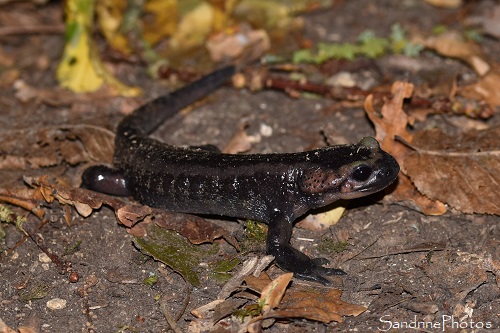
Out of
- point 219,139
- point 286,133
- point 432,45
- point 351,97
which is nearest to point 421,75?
point 432,45

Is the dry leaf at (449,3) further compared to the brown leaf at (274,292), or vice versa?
the dry leaf at (449,3)

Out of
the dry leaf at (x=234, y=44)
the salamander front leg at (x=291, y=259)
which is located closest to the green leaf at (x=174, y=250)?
the salamander front leg at (x=291, y=259)

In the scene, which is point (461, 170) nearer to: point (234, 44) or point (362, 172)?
point (362, 172)

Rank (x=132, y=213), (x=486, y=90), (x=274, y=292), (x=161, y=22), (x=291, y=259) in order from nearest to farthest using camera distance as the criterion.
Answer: (x=274, y=292), (x=291, y=259), (x=132, y=213), (x=486, y=90), (x=161, y=22)

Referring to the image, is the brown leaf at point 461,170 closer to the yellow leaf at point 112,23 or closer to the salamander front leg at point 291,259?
the salamander front leg at point 291,259

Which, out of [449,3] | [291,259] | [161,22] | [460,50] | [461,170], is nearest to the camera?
[291,259]

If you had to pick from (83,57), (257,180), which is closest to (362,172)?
(257,180)
